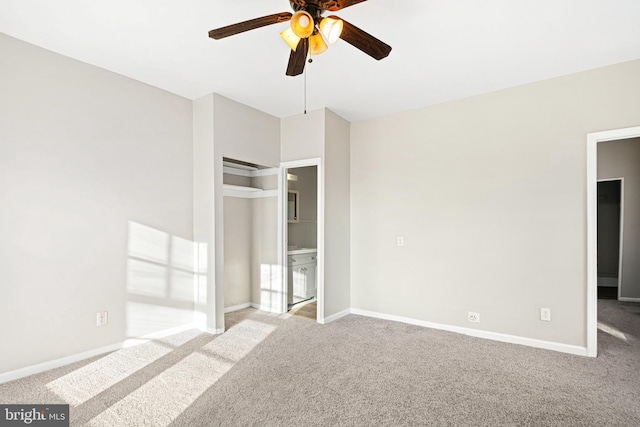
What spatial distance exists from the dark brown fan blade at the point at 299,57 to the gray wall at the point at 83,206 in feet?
6.32

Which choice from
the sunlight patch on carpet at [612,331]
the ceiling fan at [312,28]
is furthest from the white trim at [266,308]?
the sunlight patch on carpet at [612,331]

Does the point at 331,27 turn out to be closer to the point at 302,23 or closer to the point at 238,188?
the point at 302,23

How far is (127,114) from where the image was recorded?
326cm

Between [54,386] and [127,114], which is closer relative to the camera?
[54,386]

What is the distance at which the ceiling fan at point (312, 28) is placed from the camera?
1803 millimetres

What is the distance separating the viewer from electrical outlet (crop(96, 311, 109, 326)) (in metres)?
3.01

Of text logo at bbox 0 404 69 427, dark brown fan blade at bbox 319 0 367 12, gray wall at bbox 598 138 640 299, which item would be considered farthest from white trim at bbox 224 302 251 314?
gray wall at bbox 598 138 640 299

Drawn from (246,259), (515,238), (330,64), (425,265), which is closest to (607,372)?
(515,238)

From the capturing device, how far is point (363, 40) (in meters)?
2.00

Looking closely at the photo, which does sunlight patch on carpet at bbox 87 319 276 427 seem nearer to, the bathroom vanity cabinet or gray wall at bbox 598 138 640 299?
the bathroom vanity cabinet

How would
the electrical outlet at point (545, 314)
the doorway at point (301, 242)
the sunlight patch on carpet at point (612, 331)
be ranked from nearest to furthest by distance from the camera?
the electrical outlet at point (545, 314)
the sunlight patch on carpet at point (612, 331)
the doorway at point (301, 242)

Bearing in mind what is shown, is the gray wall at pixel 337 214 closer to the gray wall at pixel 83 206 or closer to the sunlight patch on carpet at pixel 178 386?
the sunlight patch on carpet at pixel 178 386

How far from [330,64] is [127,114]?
2016 mm

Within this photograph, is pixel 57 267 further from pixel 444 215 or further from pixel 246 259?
pixel 444 215
